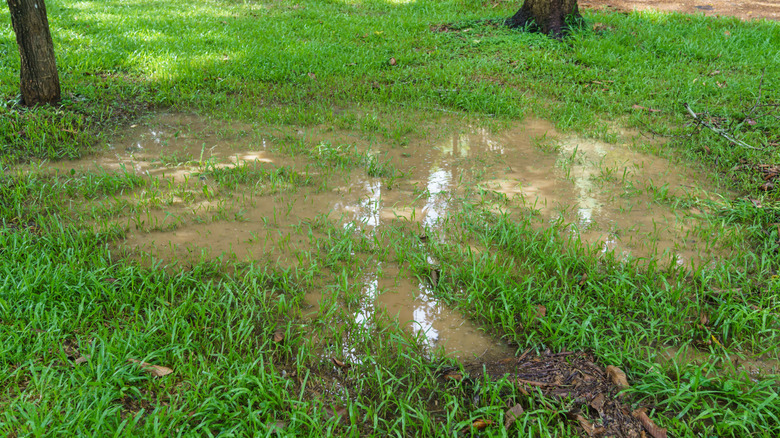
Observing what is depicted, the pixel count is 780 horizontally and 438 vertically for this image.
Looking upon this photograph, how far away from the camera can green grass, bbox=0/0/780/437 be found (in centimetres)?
234

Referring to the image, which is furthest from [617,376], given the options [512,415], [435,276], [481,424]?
[435,276]

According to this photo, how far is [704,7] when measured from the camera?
1166 cm

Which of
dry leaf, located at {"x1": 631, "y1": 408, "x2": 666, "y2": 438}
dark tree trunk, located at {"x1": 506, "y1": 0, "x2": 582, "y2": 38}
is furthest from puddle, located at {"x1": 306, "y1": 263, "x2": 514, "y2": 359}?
dark tree trunk, located at {"x1": 506, "y1": 0, "x2": 582, "y2": 38}

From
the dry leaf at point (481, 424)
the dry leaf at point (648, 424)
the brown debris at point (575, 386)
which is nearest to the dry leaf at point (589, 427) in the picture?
the brown debris at point (575, 386)

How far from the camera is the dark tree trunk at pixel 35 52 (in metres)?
5.05

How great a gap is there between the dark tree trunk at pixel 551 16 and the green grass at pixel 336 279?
94.2 inches

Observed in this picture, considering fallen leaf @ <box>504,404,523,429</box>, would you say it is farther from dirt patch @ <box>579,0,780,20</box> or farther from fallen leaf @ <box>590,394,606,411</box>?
dirt patch @ <box>579,0,780,20</box>

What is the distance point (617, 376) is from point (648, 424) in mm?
275

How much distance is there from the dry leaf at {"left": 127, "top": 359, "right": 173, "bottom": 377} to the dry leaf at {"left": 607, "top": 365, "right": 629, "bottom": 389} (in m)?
2.19

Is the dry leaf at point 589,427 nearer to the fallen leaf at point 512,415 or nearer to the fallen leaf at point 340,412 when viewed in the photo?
the fallen leaf at point 512,415

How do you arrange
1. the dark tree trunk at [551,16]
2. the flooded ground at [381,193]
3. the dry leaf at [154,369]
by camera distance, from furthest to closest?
the dark tree trunk at [551,16], the flooded ground at [381,193], the dry leaf at [154,369]

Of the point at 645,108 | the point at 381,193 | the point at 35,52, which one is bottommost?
the point at 381,193

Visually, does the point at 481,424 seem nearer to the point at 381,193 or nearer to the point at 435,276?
the point at 435,276

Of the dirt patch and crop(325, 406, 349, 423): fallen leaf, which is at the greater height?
the dirt patch
